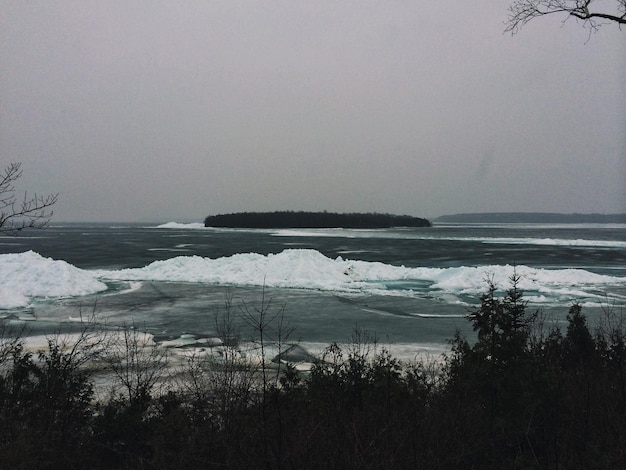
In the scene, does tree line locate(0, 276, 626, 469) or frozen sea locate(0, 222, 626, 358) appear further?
frozen sea locate(0, 222, 626, 358)

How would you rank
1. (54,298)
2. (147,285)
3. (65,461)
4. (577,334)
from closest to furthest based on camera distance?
(65,461)
(577,334)
(54,298)
(147,285)

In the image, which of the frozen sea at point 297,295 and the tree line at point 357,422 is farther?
the frozen sea at point 297,295

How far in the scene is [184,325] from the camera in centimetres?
1297

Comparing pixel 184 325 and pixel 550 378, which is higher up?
pixel 550 378

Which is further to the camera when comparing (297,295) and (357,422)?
(297,295)

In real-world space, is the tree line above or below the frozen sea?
above

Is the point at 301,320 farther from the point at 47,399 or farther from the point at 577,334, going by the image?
the point at 47,399

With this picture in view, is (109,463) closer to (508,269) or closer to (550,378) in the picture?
(550,378)

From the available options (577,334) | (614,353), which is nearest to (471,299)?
(577,334)

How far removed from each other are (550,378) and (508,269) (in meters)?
19.0

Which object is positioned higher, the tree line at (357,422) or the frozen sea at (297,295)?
the tree line at (357,422)

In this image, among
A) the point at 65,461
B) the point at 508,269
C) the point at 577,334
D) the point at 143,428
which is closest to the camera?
the point at 65,461

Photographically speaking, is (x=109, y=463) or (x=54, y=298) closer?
(x=109, y=463)

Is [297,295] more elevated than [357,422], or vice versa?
[357,422]
